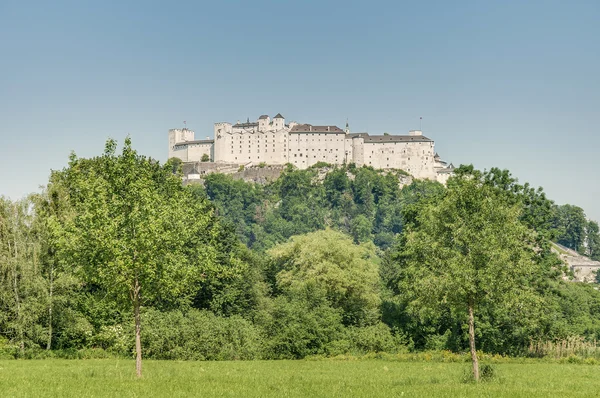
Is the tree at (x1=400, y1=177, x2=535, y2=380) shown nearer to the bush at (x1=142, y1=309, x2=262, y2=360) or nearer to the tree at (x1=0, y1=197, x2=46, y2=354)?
the bush at (x1=142, y1=309, x2=262, y2=360)

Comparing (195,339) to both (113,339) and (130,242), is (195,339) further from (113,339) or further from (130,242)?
(130,242)

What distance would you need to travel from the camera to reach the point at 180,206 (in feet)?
92.8

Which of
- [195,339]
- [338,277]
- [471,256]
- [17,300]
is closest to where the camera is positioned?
[471,256]

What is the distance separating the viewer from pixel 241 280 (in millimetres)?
51469

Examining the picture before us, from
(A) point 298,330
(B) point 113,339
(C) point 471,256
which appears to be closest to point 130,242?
(C) point 471,256

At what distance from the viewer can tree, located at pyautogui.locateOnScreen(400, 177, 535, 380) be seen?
26375 millimetres

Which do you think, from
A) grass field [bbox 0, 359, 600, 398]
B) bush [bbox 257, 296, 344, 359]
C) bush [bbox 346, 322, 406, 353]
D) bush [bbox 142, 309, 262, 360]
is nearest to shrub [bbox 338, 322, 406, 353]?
bush [bbox 346, 322, 406, 353]

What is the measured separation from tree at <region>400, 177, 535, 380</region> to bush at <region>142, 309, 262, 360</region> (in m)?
16.4

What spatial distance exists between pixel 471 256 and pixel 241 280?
2724 cm

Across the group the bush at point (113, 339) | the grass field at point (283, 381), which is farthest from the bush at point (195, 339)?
the grass field at point (283, 381)

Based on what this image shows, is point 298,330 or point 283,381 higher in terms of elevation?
point 298,330

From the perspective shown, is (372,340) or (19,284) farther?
(372,340)

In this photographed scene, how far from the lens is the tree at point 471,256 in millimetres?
26375

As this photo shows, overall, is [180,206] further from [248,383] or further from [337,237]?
[337,237]
